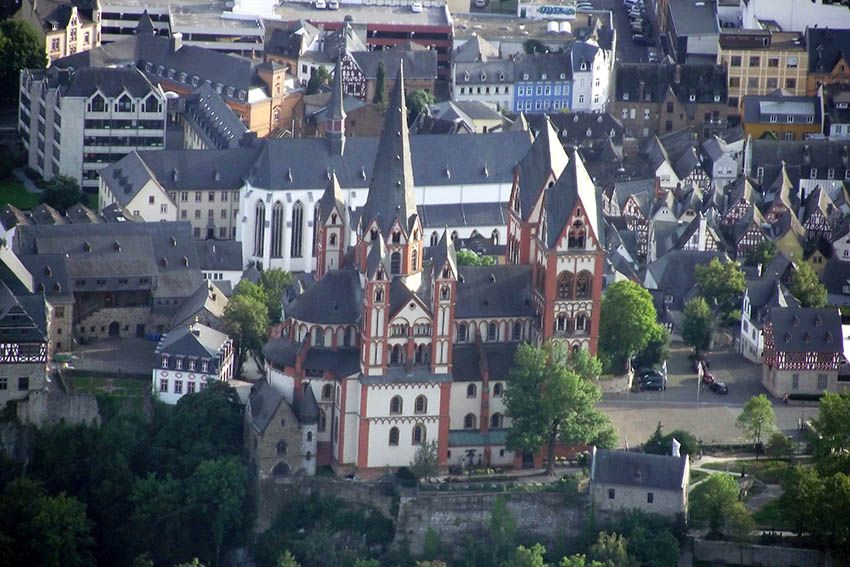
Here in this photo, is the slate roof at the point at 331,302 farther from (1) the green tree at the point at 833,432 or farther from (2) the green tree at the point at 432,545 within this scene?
(1) the green tree at the point at 833,432

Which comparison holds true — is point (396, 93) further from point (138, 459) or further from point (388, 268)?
point (138, 459)

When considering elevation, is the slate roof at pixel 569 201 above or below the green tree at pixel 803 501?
above

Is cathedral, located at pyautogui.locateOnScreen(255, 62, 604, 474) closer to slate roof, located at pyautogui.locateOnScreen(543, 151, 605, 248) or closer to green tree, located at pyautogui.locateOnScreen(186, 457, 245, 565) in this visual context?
slate roof, located at pyautogui.locateOnScreen(543, 151, 605, 248)

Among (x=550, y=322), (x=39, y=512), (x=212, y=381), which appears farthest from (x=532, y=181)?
(x=39, y=512)

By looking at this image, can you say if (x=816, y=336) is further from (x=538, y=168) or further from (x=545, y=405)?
(x=545, y=405)

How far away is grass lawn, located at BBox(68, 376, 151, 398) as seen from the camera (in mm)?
193625

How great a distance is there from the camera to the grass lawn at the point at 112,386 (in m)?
194

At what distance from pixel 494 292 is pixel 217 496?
69.6 feet

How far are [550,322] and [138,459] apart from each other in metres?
25.6

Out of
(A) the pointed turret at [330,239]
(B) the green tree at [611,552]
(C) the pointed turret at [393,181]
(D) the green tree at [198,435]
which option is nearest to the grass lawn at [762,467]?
(B) the green tree at [611,552]

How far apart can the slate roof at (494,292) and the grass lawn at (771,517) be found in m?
18.3

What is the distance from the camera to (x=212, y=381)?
190875 mm

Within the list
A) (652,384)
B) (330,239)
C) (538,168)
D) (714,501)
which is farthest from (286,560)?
(538,168)

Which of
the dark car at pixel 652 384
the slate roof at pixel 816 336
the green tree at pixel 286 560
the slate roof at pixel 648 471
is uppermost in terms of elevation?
the slate roof at pixel 816 336
